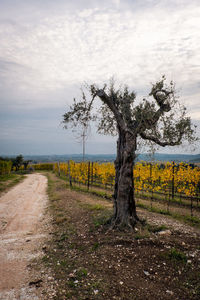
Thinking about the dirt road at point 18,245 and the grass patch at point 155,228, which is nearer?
the dirt road at point 18,245

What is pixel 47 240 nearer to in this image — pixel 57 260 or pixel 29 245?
pixel 29 245

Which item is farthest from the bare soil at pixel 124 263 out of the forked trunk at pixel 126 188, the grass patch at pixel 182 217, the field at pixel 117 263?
the grass patch at pixel 182 217

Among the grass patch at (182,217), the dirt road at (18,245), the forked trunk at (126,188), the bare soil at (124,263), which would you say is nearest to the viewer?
the bare soil at (124,263)

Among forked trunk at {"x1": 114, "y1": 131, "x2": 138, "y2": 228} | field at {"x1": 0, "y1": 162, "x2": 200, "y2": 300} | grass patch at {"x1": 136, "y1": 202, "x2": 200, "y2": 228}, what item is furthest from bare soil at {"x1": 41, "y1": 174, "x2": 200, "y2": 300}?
grass patch at {"x1": 136, "y1": 202, "x2": 200, "y2": 228}

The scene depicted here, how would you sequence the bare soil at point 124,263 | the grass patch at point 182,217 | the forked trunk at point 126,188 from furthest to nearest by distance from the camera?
the grass patch at point 182,217
the forked trunk at point 126,188
the bare soil at point 124,263


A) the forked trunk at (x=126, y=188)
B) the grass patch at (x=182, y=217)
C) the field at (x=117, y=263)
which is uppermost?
the forked trunk at (x=126, y=188)

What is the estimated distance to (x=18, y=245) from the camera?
21.7 ft

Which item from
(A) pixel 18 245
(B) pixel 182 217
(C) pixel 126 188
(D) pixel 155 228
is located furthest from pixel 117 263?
(B) pixel 182 217

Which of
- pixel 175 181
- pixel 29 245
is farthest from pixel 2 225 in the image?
pixel 175 181

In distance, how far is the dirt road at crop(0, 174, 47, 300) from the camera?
167 inches

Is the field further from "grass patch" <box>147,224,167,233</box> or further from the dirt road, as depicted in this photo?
the dirt road

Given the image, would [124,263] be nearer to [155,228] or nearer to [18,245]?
[155,228]

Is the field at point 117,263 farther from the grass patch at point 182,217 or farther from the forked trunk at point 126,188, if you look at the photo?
the grass patch at point 182,217

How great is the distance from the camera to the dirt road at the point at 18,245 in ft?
13.9
